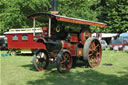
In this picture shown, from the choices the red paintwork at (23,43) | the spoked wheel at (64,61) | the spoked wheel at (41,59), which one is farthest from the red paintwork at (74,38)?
the red paintwork at (23,43)

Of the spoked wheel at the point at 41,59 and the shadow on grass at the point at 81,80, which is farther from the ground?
the spoked wheel at the point at 41,59

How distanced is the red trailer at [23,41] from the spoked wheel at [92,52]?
8312 mm

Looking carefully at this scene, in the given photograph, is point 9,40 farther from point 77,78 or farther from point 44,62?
point 77,78

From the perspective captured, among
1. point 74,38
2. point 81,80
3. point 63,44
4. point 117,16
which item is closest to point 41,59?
point 63,44

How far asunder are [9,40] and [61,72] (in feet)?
40.1

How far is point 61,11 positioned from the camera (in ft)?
97.1

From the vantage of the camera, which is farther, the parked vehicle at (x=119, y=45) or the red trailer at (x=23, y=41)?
the parked vehicle at (x=119, y=45)

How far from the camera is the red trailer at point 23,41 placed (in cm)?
1912

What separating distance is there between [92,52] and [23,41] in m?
9.93

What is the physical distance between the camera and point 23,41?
1953 cm

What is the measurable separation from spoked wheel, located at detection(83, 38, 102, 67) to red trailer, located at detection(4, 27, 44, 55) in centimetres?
831

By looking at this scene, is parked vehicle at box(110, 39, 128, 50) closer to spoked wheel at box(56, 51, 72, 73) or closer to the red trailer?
the red trailer

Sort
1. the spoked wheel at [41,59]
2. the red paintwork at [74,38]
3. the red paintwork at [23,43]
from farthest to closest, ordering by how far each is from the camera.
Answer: the red paintwork at [23,43] → the red paintwork at [74,38] → the spoked wheel at [41,59]

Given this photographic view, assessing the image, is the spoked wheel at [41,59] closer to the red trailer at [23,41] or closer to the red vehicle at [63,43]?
the red vehicle at [63,43]
